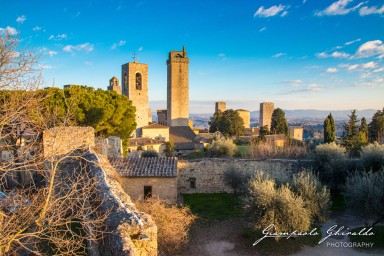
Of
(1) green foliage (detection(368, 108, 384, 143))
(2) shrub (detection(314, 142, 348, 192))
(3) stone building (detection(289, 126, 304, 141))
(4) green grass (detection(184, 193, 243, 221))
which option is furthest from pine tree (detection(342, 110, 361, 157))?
(3) stone building (detection(289, 126, 304, 141))

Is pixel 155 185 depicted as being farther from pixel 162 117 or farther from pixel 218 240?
pixel 162 117

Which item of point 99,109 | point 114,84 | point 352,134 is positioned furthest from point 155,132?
point 352,134

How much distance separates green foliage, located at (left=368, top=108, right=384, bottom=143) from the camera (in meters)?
32.5

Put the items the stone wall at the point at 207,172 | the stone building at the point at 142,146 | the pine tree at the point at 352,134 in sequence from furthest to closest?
the stone building at the point at 142,146 → the pine tree at the point at 352,134 → the stone wall at the point at 207,172

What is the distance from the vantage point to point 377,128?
33.0m

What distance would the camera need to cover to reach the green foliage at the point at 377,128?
107 ft

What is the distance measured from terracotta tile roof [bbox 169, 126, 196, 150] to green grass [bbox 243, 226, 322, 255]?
23663 mm

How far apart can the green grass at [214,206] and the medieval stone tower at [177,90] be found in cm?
3520

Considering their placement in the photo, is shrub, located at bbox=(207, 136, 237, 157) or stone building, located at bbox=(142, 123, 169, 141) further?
stone building, located at bbox=(142, 123, 169, 141)

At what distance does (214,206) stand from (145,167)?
4126mm

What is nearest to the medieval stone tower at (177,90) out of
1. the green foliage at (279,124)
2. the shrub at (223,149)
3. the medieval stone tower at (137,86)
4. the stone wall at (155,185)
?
the medieval stone tower at (137,86)

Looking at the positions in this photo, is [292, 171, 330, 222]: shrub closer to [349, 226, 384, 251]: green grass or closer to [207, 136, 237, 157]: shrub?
[349, 226, 384, 251]: green grass

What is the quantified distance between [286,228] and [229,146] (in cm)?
1308

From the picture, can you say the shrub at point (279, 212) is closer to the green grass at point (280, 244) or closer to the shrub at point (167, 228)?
the green grass at point (280, 244)
